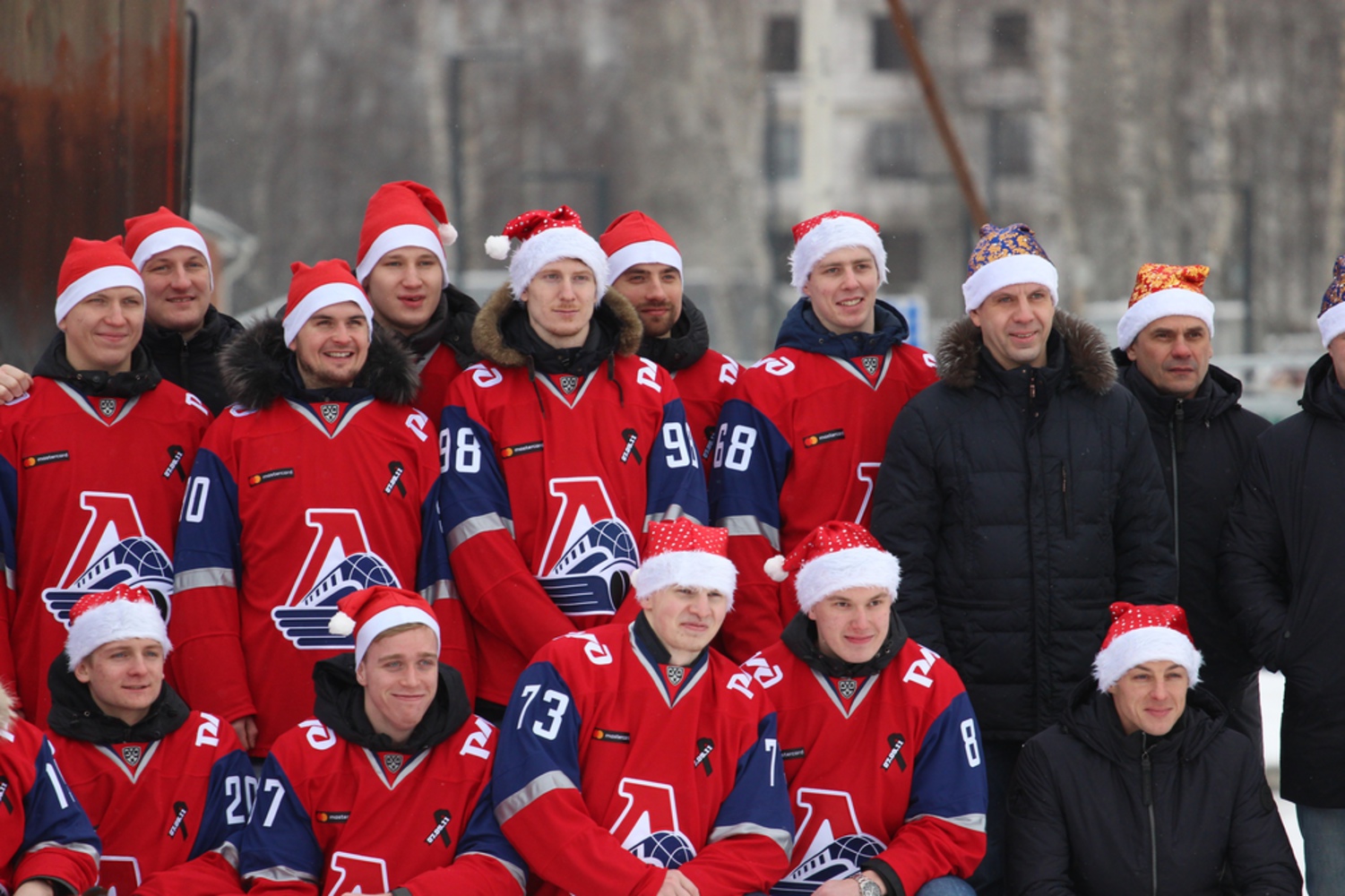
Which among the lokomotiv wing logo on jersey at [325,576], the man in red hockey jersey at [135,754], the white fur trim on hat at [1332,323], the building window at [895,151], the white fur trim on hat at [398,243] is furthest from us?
the building window at [895,151]

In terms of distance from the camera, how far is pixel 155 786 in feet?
13.3

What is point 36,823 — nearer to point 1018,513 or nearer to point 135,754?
point 135,754

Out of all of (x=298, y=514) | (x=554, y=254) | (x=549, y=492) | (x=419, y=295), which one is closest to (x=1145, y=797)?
(x=549, y=492)

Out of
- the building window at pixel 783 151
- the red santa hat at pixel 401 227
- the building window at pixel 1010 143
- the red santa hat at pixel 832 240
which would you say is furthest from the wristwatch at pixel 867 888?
the building window at pixel 1010 143

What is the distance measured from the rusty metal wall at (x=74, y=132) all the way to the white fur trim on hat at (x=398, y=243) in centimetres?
145

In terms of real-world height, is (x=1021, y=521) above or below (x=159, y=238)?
below

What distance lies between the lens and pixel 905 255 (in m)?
24.4

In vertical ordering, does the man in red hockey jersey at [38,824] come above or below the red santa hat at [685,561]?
below

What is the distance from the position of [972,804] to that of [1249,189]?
21.7 meters

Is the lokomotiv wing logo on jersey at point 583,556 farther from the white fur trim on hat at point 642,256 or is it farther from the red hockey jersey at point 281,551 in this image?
the white fur trim on hat at point 642,256

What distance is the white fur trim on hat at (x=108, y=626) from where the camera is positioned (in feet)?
13.1

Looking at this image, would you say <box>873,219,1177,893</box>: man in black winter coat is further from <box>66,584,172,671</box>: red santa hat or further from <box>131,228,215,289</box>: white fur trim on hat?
<box>131,228,215,289</box>: white fur trim on hat

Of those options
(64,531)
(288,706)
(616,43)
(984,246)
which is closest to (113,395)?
(64,531)

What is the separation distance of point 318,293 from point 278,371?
233 mm
